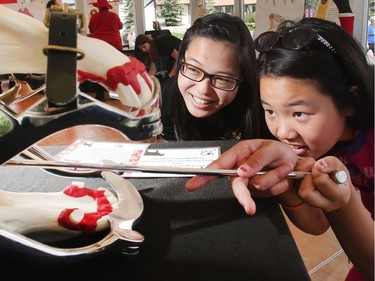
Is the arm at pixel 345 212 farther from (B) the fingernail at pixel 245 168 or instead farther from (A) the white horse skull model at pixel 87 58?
(A) the white horse skull model at pixel 87 58

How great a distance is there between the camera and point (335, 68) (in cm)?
32

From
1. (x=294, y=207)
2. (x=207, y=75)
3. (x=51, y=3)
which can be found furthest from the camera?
(x=207, y=75)

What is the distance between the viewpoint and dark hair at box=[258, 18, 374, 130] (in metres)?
0.28

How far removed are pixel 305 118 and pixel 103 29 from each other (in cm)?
19

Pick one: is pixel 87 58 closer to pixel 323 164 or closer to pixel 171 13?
pixel 171 13

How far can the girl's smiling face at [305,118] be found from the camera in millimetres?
301

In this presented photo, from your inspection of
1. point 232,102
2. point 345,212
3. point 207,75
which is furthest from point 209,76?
point 345,212

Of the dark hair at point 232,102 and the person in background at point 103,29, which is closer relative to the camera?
the person in background at point 103,29

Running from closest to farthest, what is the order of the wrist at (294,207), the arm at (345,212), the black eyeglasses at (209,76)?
the arm at (345,212) < the wrist at (294,207) < the black eyeglasses at (209,76)

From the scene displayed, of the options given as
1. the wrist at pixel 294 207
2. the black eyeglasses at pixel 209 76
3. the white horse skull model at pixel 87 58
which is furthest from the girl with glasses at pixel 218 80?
the white horse skull model at pixel 87 58

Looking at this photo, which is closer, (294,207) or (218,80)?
(294,207)

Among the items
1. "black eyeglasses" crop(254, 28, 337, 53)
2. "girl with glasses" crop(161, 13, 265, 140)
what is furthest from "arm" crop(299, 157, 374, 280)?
"girl with glasses" crop(161, 13, 265, 140)

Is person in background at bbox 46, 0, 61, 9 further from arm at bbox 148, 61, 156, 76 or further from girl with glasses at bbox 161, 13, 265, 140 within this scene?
girl with glasses at bbox 161, 13, 265, 140

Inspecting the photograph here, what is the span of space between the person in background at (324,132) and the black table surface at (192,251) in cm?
5
